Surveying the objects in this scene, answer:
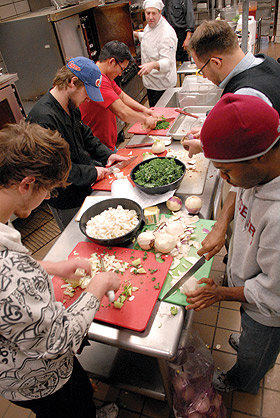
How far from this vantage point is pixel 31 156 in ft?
3.51

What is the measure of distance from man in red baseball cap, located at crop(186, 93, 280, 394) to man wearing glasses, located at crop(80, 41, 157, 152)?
1598 mm

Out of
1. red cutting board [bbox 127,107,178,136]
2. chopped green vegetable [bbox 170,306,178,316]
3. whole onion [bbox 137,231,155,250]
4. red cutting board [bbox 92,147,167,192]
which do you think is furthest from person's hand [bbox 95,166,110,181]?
chopped green vegetable [bbox 170,306,178,316]

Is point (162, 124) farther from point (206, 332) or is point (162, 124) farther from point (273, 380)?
point (273, 380)

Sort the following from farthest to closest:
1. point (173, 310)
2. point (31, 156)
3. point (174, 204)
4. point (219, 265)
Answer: point (219, 265), point (174, 204), point (173, 310), point (31, 156)

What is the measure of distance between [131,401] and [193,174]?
170 centimetres

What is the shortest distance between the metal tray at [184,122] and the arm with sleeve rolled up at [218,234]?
109cm

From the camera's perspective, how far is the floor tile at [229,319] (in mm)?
2404

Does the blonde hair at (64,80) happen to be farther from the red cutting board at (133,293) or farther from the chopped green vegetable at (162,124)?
the red cutting board at (133,293)

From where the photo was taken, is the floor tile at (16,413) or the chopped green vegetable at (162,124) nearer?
the floor tile at (16,413)

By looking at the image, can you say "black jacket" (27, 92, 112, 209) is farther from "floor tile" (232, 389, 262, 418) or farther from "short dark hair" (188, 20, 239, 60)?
"floor tile" (232, 389, 262, 418)

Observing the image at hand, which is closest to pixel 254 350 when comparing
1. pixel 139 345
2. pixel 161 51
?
pixel 139 345

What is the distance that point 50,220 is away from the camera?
4039 mm

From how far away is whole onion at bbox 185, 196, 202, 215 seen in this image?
1795 millimetres

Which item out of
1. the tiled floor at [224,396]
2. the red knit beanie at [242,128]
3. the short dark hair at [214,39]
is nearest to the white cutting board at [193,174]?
the short dark hair at [214,39]
